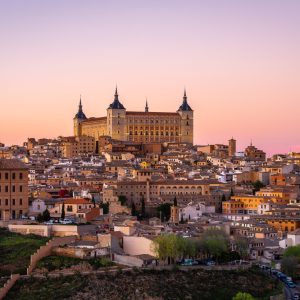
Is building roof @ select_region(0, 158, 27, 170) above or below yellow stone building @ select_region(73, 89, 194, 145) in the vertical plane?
below

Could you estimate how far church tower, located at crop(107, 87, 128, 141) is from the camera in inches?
4237

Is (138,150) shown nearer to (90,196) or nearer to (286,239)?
(90,196)

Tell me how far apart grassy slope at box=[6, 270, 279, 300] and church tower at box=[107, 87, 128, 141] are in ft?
230

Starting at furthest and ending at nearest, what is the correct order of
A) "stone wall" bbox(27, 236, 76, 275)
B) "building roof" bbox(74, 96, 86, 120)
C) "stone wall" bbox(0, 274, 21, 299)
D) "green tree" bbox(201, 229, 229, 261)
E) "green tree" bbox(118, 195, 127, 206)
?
"building roof" bbox(74, 96, 86, 120) < "green tree" bbox(118, 195, 127, 206) < "green tree" bbox(201, 229, 229, 261) < "stone wall" bbox(27, 236, 76, 275) < "stone wall" bbox(0, 274, 21, 299)

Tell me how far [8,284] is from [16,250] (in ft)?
11.4

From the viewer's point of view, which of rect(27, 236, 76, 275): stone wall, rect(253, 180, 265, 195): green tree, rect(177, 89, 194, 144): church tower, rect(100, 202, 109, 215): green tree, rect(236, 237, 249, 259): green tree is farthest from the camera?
rect(177, 89, 194, 144): church tower

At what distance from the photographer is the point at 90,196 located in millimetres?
58562

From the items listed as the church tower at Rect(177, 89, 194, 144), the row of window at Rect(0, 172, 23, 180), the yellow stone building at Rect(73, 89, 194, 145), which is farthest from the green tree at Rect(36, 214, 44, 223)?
the church tower at Rect(177, 89, 194, 144)

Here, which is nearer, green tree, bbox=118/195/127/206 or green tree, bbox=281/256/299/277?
green tree, bbox=281/256/299/277

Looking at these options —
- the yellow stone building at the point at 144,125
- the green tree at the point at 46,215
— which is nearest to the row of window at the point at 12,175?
the green tree at the point at 46,215

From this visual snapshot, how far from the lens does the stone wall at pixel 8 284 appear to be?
34.0 m

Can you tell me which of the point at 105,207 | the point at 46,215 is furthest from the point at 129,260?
the point at 105,207

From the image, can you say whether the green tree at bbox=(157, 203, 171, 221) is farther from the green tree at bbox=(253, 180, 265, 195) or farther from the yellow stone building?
the yellow stone building

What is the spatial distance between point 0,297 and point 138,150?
6462 centimetres
